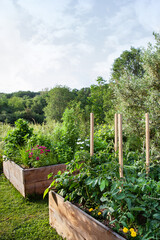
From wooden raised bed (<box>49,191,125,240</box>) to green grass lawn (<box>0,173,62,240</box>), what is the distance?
151 millimetres

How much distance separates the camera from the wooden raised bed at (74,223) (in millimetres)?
1402

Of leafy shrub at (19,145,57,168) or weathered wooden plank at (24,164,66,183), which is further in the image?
leafy shrub at (19,145,57,168)

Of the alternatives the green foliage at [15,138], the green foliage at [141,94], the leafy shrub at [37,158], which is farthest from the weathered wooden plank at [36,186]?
the green foliage at [141,94]

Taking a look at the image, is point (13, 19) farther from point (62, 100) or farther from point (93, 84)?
point (62, 100)

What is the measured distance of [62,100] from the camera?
19.5m

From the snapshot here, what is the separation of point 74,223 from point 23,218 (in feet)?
3.30

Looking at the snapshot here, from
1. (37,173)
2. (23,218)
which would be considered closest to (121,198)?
(23,218)

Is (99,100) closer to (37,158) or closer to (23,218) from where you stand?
(37,158)

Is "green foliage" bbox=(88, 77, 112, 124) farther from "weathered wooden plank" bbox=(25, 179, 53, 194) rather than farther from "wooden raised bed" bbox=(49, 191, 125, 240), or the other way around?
"wooden raised bed" bbox=(49, 191, 125, 240)

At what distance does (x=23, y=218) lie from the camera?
7.79ft

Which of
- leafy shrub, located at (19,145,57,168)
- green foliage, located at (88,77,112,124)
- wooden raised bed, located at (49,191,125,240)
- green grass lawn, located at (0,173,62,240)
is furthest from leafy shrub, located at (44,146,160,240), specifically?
green foliage, located at (88,77,112,124)

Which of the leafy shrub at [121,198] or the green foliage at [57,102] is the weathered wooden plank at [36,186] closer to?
the leafy shrub at [121,198]

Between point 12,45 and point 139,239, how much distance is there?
5675 mm

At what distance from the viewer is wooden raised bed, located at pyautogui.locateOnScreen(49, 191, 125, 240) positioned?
1.40 meters
